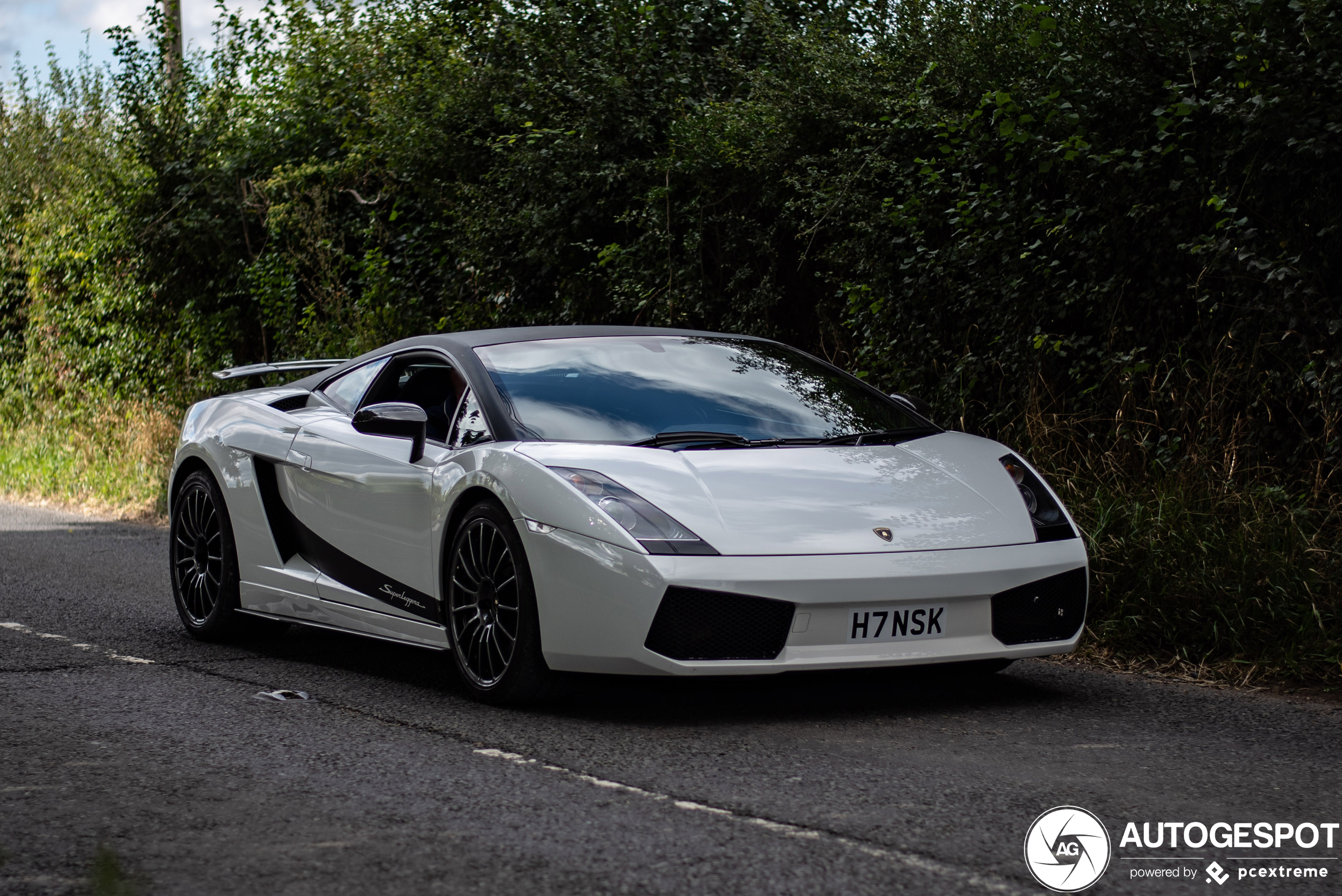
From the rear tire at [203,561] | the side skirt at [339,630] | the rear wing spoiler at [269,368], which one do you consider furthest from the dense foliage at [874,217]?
the rear tire at [203,561]

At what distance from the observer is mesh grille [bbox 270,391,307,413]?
7035mm

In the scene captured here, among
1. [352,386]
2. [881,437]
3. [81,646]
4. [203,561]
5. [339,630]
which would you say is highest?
[352,386]

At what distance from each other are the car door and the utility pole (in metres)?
11.0

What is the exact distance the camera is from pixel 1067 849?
3.62m

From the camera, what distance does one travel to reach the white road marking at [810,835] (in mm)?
3377

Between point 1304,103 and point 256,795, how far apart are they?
530cm

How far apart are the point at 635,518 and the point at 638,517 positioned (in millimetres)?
13

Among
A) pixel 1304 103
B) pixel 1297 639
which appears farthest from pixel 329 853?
pixel 1304 103

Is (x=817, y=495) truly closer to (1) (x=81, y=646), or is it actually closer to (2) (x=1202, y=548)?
(2) (x=1202, y=548)

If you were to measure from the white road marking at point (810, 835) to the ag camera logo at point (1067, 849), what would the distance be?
4.8 inches

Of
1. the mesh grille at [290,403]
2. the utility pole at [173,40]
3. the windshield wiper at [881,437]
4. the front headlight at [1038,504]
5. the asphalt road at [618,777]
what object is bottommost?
the asphalt road at [618,777]

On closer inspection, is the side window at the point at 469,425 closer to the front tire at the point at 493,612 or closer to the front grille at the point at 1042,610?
the front tire at the point at 493,612

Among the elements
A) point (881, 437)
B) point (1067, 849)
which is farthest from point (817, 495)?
point (1067, 849)

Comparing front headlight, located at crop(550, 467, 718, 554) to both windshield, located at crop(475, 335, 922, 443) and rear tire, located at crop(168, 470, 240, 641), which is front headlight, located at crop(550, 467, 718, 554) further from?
rear tire, located at crop(168, 470, 240, 641)
